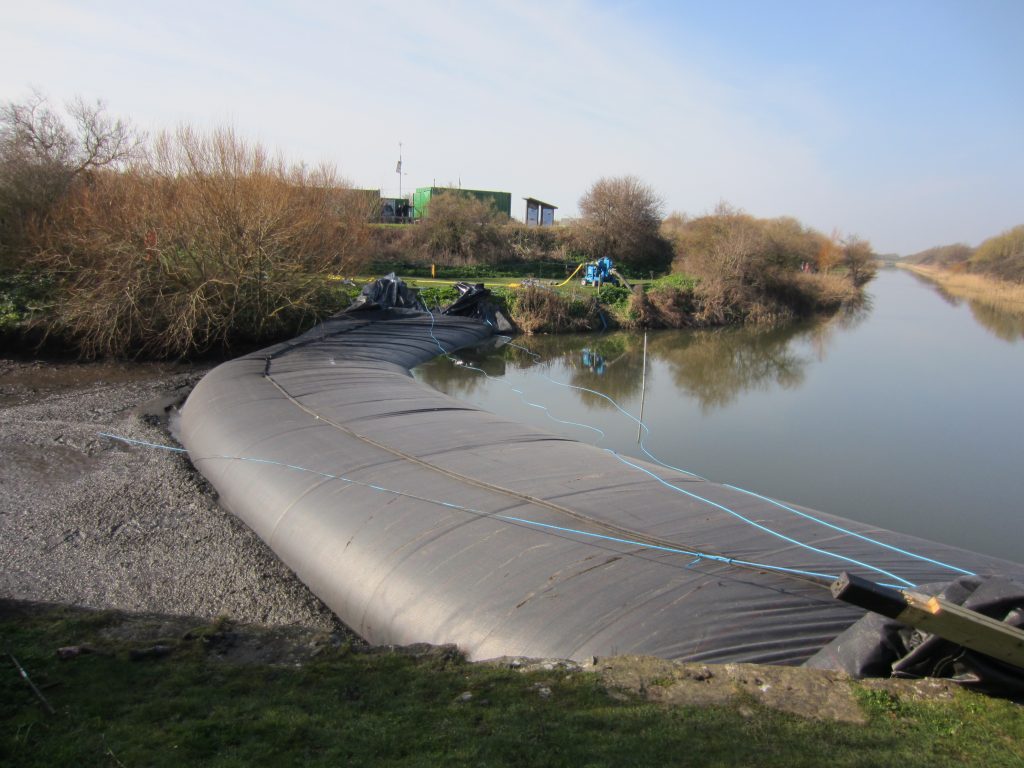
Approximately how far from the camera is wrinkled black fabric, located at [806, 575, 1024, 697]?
259cm

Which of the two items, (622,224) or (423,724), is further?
(622,224)

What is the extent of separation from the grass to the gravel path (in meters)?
1.59

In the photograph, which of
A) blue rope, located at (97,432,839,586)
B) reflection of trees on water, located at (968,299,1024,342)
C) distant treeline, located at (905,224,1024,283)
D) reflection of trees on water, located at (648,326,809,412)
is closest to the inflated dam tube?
blue rope, located at (97,432,839,586)

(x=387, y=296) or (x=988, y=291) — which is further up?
(x=988, y=291)

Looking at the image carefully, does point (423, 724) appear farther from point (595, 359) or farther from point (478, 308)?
point (478, 308)

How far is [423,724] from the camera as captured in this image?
2666mm

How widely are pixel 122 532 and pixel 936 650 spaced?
567 centimetres

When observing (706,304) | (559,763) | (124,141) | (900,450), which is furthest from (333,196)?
(559,763)

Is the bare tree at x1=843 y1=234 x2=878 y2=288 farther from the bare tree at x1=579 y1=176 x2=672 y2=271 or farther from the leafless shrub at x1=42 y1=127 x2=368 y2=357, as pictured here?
the leafless shrub at x1=42 y1=127 x2=368 y2=357

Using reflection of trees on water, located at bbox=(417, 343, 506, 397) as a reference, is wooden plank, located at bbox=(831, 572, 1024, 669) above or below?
above

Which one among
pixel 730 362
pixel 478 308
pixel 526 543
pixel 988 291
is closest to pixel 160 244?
pixel 478 308

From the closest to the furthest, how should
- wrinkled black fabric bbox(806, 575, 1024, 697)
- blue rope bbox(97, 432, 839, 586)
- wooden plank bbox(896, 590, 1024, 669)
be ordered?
wooden plank bbox(896, 590, 1024, 669), wrinkled black fabric bbox(806, 575, 1024, 697), blue rope bbox(97, 432, 839, 586)

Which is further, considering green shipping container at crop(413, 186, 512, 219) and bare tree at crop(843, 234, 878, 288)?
bare tree at crop(843, 234, 878, 288)

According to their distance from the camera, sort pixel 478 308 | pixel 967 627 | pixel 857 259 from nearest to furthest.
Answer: pixel 967 627, pixel 478 308, pixel 857 259
